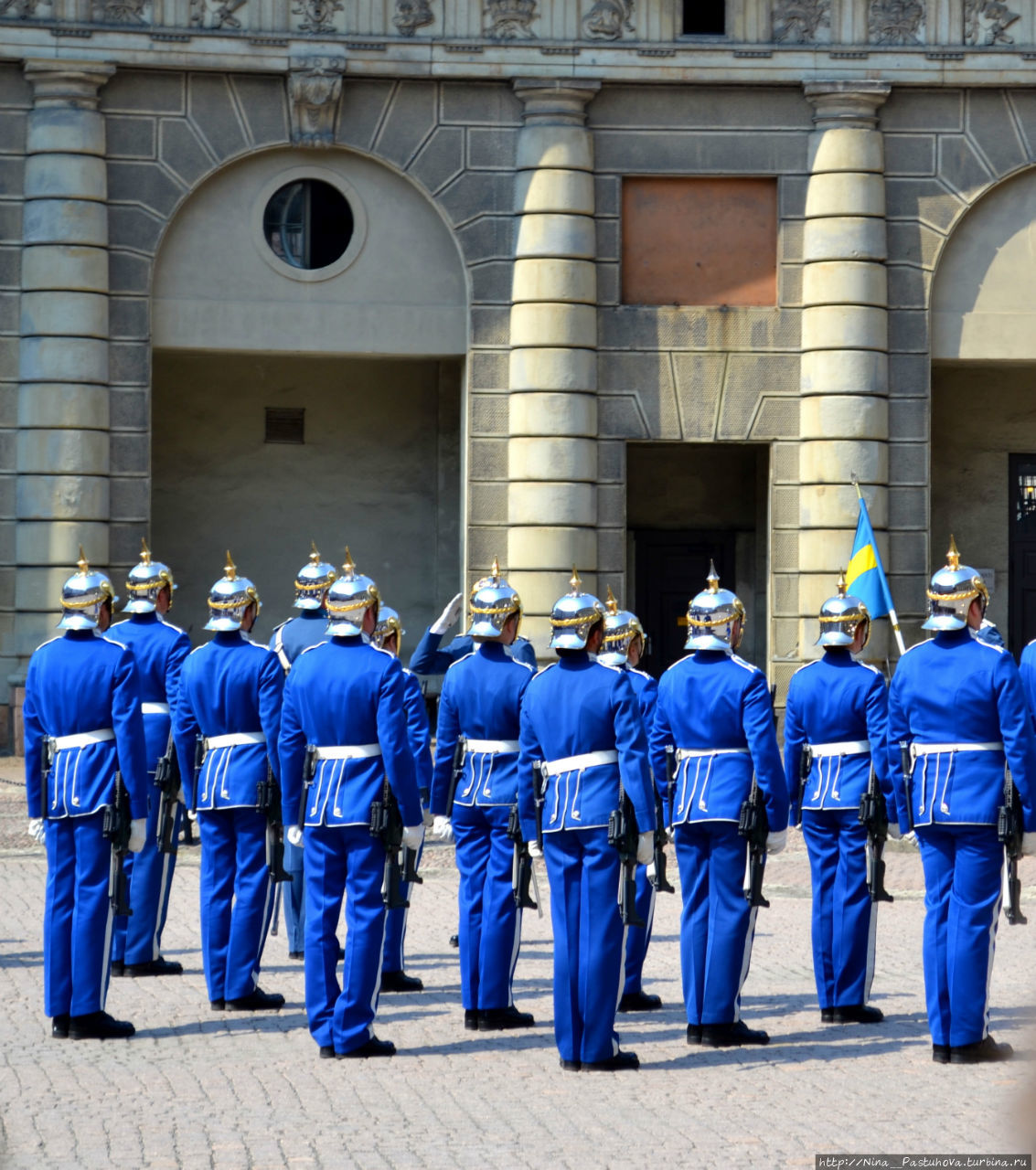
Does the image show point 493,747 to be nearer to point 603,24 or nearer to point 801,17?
point 603,24

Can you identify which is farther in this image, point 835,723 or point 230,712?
point 230,712

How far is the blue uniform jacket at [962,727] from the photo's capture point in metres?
8.41

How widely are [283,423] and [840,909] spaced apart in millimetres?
14014

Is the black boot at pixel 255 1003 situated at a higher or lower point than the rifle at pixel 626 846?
lower

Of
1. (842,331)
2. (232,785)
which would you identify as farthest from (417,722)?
(842,331)

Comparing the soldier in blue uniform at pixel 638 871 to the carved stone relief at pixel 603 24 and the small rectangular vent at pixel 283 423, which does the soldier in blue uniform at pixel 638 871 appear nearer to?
the carved stone relief at pixel 603 24

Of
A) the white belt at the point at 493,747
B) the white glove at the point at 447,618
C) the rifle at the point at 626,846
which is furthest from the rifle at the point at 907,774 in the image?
the white glove at the point at 447,618

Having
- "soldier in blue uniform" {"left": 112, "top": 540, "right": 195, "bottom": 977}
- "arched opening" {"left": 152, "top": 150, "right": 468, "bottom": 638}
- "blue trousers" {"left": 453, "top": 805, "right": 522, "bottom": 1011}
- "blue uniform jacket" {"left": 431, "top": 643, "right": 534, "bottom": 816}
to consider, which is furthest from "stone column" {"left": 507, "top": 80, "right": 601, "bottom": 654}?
"blue trousers" {"left": 453, "top": 805, "right": 522, "bottom": 1011}

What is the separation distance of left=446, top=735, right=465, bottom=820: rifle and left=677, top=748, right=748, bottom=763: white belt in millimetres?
1077

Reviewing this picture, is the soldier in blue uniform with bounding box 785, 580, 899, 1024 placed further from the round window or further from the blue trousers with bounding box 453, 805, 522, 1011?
the round window

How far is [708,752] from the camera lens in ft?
29.3

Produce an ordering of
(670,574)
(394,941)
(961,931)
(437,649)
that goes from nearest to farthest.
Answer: (961,931)
(394,941)
(437,649)
(670,574)

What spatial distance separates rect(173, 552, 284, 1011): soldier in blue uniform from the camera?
9.45m

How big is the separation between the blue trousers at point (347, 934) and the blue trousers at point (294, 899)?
1.85m
